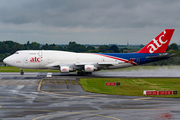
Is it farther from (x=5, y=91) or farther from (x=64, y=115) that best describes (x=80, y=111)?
(x=5, y=91)

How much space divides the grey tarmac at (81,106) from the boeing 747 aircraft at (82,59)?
78.1 ft

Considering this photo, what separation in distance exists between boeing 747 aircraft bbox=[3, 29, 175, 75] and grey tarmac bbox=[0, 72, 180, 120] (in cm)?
2381

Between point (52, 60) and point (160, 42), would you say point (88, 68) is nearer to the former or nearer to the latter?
point (52, 60)

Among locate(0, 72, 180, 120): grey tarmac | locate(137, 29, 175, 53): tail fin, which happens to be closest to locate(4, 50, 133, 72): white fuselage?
locate(137, 29, 175, 53): tail fin

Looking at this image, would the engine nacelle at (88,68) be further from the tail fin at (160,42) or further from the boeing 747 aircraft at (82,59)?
the tail fin at (160,42)

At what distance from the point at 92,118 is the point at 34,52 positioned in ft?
134

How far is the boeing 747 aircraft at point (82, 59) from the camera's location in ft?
201

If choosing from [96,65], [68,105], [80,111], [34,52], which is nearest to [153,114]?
[80,111]

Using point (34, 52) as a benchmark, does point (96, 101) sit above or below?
below

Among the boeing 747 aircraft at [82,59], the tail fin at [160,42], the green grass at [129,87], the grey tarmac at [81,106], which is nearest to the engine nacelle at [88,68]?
the boeing 747 aircraft at [82,59]

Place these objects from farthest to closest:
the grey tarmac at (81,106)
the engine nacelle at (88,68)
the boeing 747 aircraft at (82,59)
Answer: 1. the boeing 747 aircraft at (82,59)
2. the engine nacelle at (88,68)
3. the grey tarmac at (81,106)

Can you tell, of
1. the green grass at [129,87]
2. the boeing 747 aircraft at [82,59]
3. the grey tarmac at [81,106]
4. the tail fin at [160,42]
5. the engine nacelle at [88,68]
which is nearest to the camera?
the grey tarmac at [81,106]

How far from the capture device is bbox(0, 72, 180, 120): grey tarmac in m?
24.3

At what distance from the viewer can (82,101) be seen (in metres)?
31.6
